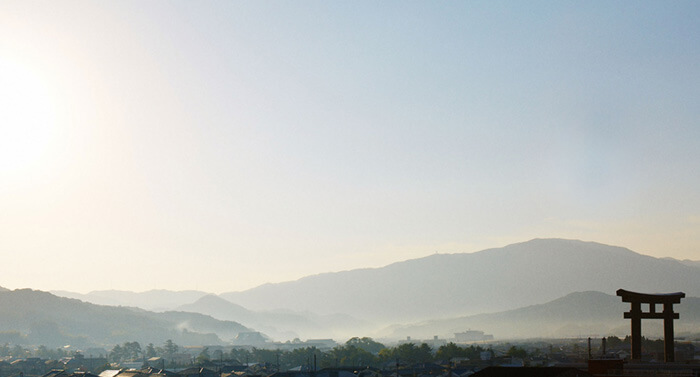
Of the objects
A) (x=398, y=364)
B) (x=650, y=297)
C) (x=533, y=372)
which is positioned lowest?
(x=398, y=364)

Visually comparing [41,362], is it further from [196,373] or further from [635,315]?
[635,315]

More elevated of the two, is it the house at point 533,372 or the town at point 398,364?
the house at point 533,372

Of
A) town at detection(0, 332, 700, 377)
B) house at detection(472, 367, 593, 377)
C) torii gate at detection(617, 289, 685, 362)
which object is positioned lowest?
town at detection(0, 332, 700, 377)

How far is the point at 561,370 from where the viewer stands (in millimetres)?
22859

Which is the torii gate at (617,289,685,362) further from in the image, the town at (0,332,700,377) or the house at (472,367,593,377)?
the house at (472,367,593,377)

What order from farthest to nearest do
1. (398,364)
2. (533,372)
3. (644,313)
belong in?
(398,364), (644,313), (533,372)

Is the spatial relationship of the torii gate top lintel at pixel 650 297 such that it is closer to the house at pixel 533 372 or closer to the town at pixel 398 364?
the town at pixel 398 364

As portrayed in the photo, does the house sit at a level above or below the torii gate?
below

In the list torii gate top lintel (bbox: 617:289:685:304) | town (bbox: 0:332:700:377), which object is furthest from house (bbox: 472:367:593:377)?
torii gate top lintel (bbox: 617:289:685:304)

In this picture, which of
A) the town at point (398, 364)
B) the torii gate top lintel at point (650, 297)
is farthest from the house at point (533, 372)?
the torii gate top lintel at point (650, 297)

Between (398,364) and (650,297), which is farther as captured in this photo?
(398,364)

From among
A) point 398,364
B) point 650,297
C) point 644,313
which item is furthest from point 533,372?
point 398,364

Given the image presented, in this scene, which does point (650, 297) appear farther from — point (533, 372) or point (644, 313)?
point (533, 372)

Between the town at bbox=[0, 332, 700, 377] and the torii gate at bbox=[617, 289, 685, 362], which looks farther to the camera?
the torii gate at bbox=[617, 289, 685, 362]
